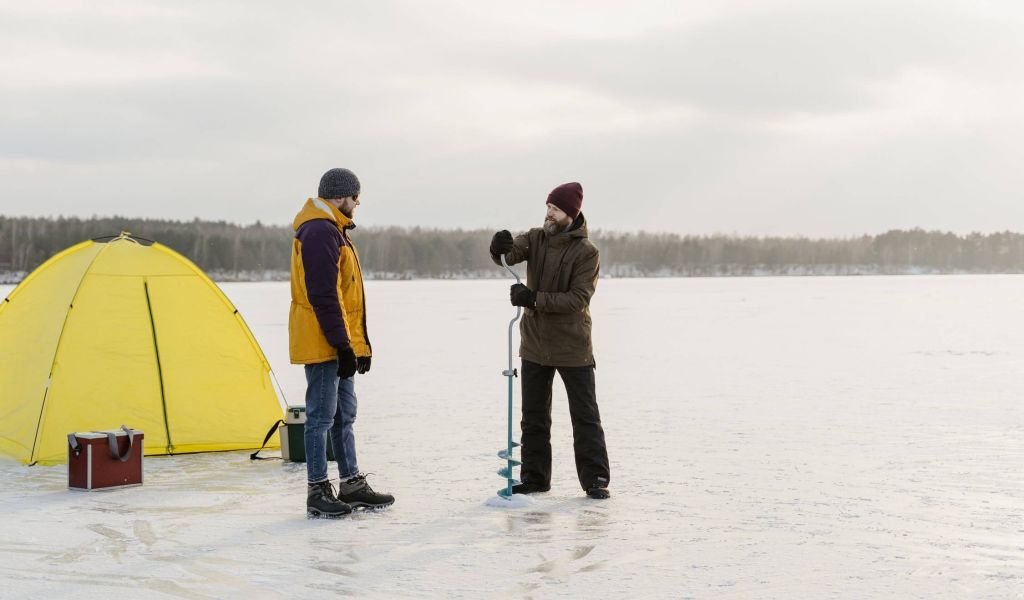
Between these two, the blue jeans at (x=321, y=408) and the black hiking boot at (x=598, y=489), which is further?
the black hiking boot at (x=598, y=489)

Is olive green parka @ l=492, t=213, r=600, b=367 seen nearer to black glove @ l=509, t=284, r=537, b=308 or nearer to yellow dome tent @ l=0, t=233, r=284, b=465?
black glove @ l=509, t=284, r=537, b=308

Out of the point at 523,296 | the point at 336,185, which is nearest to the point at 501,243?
the point at 523,296

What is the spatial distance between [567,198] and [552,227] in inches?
7.3

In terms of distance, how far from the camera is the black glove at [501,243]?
542cm

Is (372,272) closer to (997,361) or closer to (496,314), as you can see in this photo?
(496,314)

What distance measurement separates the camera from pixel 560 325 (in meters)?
5.60

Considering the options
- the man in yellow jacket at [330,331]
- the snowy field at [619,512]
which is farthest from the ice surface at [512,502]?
the man in yellow jacket at [330,331]

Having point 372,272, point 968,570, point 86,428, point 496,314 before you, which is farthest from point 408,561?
point 372,272

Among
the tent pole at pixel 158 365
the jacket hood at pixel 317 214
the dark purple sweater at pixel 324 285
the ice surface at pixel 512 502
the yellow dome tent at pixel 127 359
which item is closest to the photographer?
the dark purple sweater at pixel 324 285

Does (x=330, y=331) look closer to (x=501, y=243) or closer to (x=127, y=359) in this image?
(x=501, y=243)

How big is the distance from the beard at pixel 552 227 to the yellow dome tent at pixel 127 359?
9.43 feet

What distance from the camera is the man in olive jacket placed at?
5551mm

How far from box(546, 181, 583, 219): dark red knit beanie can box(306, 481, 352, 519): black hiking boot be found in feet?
6.54

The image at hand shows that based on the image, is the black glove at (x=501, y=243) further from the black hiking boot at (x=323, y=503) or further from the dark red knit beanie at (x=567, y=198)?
the black hiking boot at (x=323, y=503)
